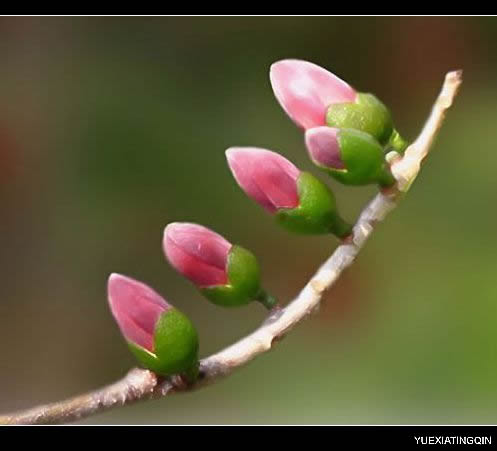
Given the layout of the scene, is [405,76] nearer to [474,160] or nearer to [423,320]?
[474,160]

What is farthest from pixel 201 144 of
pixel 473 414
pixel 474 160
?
pixel 473 414

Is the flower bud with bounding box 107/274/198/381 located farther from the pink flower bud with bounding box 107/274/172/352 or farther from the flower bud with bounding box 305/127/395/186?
the flower bud with bounding box 305/127/395/186

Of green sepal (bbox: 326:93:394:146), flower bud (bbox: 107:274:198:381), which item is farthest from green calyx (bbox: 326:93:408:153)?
flower bud (bbox: 107:274:198:381)

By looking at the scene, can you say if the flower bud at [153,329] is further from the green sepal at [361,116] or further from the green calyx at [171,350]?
the green sepal at [361,116]

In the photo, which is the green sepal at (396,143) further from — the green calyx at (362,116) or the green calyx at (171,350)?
the green calyx at (171,350)

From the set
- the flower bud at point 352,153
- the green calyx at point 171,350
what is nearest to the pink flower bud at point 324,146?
the flower bud at point 352,153

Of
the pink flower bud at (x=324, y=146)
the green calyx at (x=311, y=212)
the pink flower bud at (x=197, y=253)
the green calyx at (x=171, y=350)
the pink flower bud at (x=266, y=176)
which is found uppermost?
the pink flower bud at (x=324, y=146)

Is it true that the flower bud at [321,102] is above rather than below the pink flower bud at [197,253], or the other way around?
above
